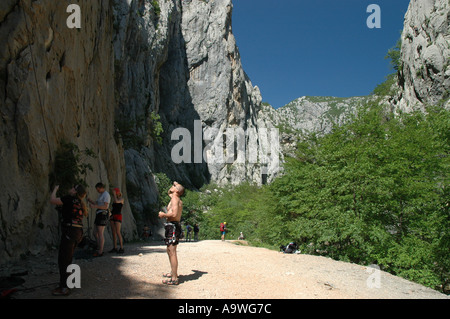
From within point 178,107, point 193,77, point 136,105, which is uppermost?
point 193,77

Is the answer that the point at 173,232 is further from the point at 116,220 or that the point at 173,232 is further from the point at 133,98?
the point at 133,98

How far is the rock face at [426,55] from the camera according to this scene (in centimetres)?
3851

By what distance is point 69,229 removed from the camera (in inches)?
180

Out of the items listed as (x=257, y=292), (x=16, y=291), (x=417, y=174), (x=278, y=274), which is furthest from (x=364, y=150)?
(x=16, y=291)

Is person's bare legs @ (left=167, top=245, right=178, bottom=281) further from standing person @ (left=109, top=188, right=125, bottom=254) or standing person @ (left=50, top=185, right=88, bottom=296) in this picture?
standing person @ (left=109, top=188, right=125, bottom=254)

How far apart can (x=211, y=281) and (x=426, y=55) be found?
4620 centimetres

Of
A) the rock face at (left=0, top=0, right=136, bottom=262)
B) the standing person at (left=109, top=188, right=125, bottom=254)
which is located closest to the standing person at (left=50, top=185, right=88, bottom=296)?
the rock face at (left=0, top=0, right=136, bottom=262)

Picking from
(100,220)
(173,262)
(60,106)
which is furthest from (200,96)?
(173,262)

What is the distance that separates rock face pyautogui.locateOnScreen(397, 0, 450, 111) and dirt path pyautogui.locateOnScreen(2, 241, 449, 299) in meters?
35.9

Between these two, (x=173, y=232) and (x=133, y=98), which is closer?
(x=173, y=232)
